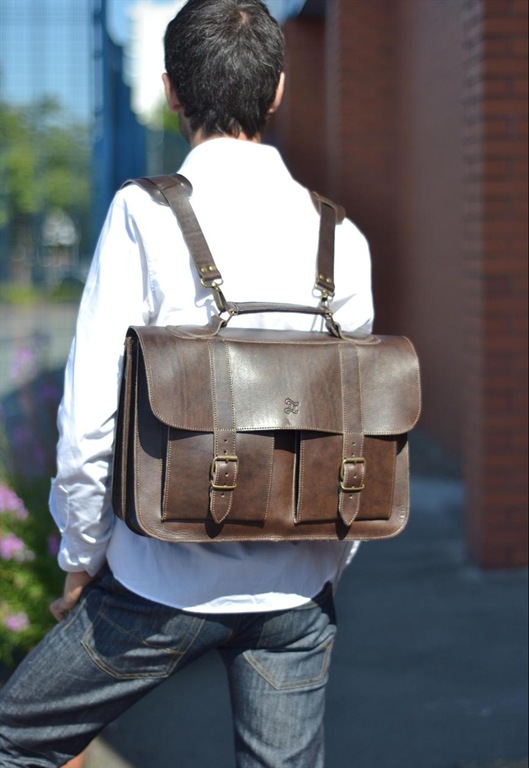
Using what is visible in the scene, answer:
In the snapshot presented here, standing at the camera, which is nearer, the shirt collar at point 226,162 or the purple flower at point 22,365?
the shirt collar at point 226,162

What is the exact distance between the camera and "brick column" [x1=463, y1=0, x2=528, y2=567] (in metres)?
5.04

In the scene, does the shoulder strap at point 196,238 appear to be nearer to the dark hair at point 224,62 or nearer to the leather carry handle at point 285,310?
the leather carry handle at point 285,310

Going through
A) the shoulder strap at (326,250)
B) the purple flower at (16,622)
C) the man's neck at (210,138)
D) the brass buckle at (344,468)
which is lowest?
the purple flower at (16,622)

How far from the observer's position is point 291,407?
6.53 ft

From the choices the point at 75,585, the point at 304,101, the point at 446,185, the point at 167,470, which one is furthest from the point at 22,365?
the point at 304,101

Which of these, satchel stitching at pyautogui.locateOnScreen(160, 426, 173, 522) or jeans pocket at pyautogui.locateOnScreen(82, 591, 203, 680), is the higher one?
satchel stitching at pyautogui.locateOnScreen(160, 426, 173, 522)

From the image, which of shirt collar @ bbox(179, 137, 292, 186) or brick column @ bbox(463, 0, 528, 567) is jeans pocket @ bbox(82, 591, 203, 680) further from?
brick column @ bbox(463, 0, 528, 567)

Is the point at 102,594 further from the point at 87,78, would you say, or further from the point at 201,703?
the point at 87,78

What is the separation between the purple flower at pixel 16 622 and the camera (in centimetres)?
381

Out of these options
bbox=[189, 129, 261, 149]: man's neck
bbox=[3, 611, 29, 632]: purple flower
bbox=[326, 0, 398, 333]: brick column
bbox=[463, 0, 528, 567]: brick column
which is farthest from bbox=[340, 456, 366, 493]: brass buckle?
bbox=[326, 0, 398, 333]: brick column

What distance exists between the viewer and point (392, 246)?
31.9ft

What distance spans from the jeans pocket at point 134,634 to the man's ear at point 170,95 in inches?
35.4

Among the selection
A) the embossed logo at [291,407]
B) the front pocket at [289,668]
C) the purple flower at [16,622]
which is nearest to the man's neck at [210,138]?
the embossed logo at [291,407]

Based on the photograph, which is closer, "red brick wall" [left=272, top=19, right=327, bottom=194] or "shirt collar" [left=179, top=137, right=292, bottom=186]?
"shirt collar" [left=179, top=137, right=292, bottom=186]
